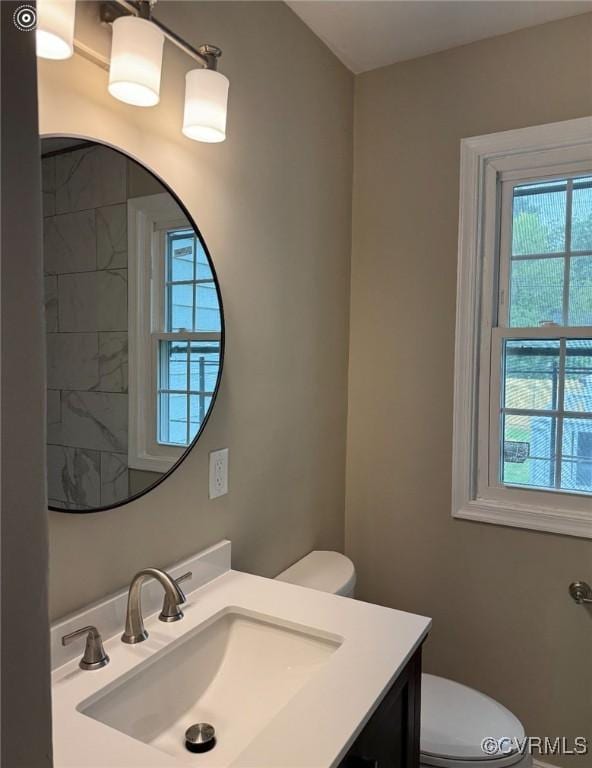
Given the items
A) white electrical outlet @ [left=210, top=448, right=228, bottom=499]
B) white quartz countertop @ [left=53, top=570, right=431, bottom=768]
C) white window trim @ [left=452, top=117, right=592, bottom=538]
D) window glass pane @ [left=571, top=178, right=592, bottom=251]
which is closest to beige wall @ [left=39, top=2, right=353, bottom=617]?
white electrical outlet @ [left=210, top=448, right=228, bottom=499]

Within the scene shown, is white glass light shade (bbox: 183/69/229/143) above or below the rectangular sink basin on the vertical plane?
above

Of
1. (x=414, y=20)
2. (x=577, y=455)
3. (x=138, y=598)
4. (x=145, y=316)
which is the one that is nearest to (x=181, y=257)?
(x=145, y=316)

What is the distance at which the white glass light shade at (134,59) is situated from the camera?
103 cm

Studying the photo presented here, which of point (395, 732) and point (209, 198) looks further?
point (209, 198)

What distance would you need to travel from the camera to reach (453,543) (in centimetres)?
202

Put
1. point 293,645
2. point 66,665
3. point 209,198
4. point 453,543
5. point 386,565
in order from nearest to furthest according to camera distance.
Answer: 1. point 66,665
2. point 293,645
3. point 209,198
4. point 453,543
5. point 386,565

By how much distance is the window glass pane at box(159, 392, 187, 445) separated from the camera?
128 centimetres

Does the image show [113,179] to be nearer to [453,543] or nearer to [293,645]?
[293,645]

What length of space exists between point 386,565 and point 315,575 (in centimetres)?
48

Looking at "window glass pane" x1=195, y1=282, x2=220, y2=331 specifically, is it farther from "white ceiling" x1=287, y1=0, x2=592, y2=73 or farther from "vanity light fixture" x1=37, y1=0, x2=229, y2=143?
"white ceiling" x1=287, y1=0, x2=592, y2=73

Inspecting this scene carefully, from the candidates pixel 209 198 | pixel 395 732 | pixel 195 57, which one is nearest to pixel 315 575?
pixel 395 732

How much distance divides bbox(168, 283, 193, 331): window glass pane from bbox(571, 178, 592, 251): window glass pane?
131 centimetres

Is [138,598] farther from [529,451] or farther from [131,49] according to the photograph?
[529,451]

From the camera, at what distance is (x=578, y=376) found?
1.86m
